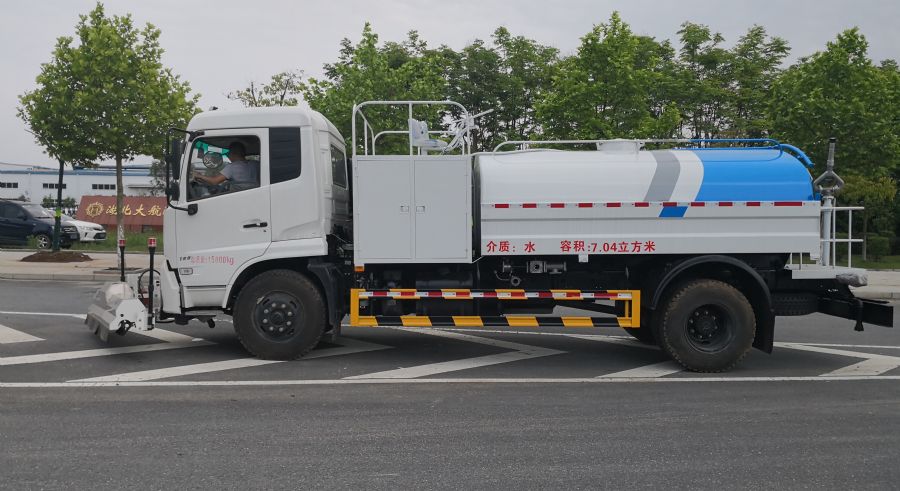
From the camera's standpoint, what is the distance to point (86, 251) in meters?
25.0

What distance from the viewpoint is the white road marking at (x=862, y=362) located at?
7602mm

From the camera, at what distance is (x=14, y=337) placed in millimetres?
9086

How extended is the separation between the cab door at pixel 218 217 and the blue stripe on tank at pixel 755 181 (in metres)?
4.56

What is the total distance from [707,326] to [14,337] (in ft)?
27.1

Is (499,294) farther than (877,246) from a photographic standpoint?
No

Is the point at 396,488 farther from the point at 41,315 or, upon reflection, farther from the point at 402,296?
the point at 41,315

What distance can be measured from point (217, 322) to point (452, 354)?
3917 millimetres

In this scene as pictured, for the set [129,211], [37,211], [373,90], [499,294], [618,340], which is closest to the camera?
[499,294]

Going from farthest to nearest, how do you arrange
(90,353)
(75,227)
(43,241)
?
(75,227), (43,241), (90,353)

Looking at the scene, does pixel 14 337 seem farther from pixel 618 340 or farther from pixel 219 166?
pixel 618 340

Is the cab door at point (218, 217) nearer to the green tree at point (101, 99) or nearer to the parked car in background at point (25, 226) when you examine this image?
the green tree at point (101, 99)

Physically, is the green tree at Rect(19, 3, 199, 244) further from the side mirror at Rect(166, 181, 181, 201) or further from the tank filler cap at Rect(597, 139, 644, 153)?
the tank filler cap at Rect(597, 139, 644, 153)

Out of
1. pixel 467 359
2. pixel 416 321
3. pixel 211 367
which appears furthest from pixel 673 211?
pixel 211 367

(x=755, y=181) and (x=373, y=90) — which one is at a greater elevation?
(x=373, y=90)
